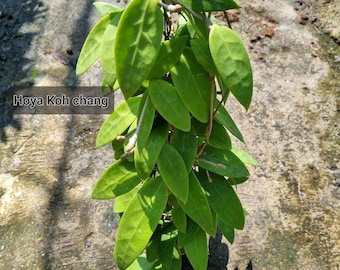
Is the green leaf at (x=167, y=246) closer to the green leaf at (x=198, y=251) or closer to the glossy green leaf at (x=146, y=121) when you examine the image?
the green leaf at (x=198, y=251)

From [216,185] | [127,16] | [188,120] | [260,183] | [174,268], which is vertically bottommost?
[260,183]

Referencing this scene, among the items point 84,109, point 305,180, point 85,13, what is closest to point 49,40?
point 85,13

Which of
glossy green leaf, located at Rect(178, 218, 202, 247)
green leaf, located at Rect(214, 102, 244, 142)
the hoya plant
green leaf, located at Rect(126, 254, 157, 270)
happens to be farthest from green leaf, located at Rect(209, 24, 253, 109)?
green leaf, located at Rect(126, 254, 157, 270)

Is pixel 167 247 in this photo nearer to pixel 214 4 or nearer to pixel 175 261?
pixel 175 261

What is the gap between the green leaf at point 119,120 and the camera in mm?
841

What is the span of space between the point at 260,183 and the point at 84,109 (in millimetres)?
808

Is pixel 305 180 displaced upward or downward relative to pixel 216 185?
downward

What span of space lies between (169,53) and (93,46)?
0.15 meters

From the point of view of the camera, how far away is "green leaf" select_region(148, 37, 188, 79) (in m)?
0.69

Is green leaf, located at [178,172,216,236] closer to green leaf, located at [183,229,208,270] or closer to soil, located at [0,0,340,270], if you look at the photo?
green leaf, located at [183,229,208,270]

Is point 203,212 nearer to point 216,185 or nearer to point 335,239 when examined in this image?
point 216,185

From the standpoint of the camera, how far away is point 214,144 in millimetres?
885

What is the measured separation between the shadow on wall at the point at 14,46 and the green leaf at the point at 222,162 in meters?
1.07

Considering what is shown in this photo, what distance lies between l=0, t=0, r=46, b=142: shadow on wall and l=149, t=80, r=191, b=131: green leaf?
3.86ft
